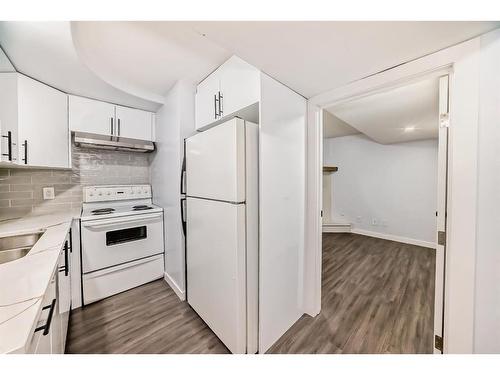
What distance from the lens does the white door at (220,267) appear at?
1241mm

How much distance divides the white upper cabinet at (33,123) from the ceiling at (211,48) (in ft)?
0.44

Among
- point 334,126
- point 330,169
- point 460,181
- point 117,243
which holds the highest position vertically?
point 334,126

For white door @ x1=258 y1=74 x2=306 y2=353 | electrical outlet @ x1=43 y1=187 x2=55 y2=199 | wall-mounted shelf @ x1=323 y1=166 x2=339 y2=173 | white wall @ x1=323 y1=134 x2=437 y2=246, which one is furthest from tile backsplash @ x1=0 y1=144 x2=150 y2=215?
white wall @ x1=323 y1=134 x2=437 y2=246

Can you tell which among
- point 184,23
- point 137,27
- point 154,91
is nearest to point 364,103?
point 184,23

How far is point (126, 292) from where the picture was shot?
2.02 meters

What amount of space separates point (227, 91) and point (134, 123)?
145cm

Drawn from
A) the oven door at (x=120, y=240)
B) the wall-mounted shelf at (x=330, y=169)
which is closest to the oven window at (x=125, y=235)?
the oven door at (x=120, y=240)

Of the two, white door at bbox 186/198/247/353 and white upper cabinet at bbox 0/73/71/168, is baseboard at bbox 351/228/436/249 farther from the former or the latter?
white upper cabinet at bbox 0/73/71/168

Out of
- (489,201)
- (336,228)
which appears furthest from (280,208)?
(336,228)

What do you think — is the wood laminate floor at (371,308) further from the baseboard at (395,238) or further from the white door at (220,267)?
the baseboard at (395,238)

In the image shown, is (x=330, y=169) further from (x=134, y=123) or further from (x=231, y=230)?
(x=134, y=123)

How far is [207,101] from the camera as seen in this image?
5.80ft

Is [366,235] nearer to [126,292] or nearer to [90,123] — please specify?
[126,292]

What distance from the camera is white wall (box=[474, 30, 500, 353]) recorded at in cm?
92
